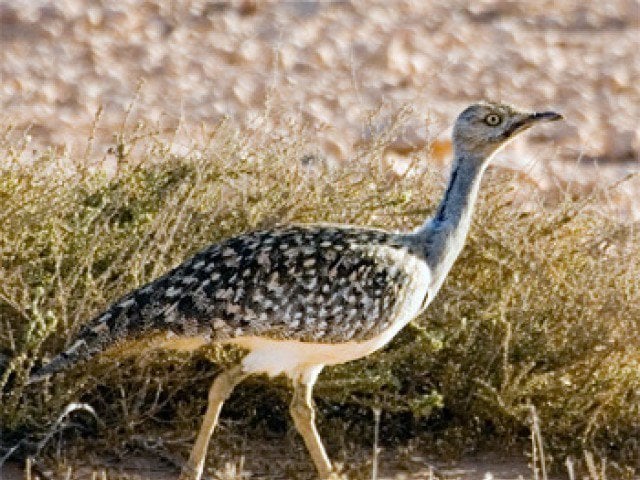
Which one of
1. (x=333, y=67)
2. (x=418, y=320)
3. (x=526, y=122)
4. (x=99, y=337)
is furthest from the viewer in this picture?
(x=333, y=67)

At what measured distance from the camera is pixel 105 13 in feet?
43.7

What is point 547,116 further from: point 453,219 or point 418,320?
point 418,320

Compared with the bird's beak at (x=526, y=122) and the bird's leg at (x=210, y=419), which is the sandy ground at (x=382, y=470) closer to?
the bird's leg at (x=210, y=419)

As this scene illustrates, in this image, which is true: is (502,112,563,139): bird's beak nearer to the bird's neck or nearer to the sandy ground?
the bird's neck

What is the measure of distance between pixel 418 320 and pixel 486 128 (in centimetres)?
77

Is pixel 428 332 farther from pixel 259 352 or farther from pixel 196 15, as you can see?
pixel 196 15

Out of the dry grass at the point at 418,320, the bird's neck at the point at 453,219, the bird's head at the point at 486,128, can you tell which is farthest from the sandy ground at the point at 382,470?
the bird's head at the point at 486,128

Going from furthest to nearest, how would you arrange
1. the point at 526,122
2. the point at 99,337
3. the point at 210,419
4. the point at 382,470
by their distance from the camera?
the point at 382,470 → the point at 526,122 → the point at 210,419 → the point at 99,337

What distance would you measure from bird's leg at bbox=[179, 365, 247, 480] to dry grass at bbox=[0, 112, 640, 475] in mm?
281

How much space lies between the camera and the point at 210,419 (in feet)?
23.2

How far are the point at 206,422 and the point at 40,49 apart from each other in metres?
5.87

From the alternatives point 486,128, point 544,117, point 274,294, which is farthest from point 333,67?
point 274,294

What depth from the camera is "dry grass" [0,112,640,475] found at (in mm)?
7367

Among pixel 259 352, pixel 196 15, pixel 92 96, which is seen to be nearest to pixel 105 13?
pixel 196 15
